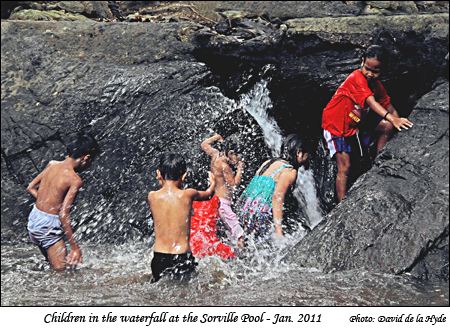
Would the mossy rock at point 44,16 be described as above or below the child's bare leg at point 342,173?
above

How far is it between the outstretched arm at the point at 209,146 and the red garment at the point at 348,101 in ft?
3.16

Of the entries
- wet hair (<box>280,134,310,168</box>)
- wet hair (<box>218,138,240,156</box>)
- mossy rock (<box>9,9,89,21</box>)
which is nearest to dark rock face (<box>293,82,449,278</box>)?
wet hair (<box>280,134,310,168</box>)

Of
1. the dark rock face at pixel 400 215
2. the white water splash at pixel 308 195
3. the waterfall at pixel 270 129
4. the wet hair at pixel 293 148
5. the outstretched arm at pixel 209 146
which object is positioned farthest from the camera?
the waterfall at pixel 270 129

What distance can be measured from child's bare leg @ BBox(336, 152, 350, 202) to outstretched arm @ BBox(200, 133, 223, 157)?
3.46ft

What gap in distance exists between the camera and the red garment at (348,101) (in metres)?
5.64

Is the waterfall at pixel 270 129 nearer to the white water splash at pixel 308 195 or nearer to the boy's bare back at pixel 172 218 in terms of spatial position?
the white water splash at pixel 308 195

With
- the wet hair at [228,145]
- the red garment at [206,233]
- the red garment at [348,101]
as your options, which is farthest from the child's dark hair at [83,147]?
the red garment at [348,101]

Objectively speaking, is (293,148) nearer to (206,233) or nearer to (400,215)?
(206,233)

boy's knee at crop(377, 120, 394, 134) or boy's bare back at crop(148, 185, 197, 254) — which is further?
boy's knee at crop(377, 120, 394, 134)

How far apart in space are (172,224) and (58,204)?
3.58ft

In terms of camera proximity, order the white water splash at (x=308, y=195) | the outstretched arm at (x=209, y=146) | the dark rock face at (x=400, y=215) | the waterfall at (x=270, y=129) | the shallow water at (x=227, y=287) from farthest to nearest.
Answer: the waterfall at (x=270, y=129) < the white water splash at (x=308, y=195) < the outstretched arm at (x=209, y=146) < the dark rock face at (x=400, y=215) < the shallow water at (x=227, y=287)

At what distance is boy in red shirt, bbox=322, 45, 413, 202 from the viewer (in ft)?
18.4

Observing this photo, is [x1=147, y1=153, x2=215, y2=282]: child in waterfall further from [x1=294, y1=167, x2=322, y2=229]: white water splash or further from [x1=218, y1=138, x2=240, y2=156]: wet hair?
[x1=294, y1=167, x2=322, y2=229]: white water splash

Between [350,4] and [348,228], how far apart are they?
3695 millimetres
